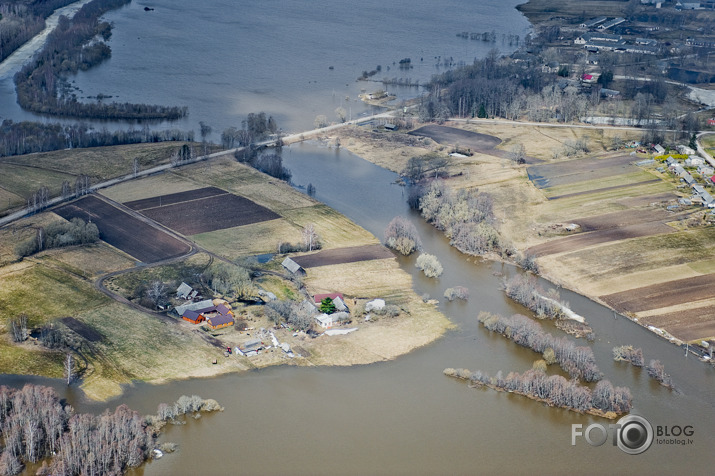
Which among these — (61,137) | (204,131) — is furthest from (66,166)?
(204,131)

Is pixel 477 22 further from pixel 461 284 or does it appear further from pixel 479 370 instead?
pixel 479 370

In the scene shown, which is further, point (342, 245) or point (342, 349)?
point (342, 245)

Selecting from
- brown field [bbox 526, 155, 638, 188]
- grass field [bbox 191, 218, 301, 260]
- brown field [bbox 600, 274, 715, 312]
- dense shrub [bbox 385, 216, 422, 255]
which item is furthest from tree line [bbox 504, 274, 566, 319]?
brown field [bbox 526, 155, 638, 188]

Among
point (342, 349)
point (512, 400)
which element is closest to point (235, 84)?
point (342, 349)

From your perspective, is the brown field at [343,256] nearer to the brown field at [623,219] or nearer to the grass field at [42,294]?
the grass field at [42,294]

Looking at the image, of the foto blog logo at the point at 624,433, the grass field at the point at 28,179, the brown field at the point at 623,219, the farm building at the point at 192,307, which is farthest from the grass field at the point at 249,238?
the foto blog logo at the point at 624,433

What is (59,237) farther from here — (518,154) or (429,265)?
(518,154)
